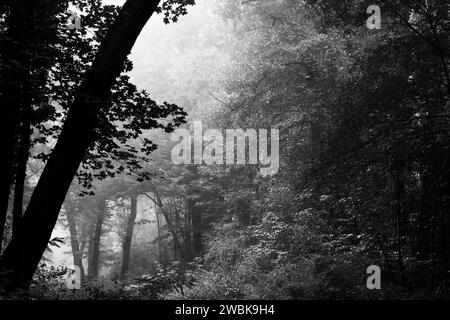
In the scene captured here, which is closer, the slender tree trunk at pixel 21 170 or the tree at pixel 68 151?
the tree at pixel 68 151

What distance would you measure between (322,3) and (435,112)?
3.39 m

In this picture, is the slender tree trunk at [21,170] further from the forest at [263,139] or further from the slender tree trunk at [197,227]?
the slender tree trunk at [197,227]

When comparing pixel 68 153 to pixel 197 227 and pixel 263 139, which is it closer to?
pixel 263 139

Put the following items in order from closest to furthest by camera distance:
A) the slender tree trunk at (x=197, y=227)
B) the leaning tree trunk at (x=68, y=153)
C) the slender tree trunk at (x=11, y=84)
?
the leaning tree trunk at (x=68, y=153) → the slender tree trunk at (x=11, y=84) → the slender tree trunk at (x=197, y=227)

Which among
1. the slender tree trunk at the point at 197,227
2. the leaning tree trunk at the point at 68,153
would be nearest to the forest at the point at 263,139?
the leaning tree trunk at the point at 68,153

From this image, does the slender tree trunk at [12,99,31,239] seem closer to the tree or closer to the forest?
the forest

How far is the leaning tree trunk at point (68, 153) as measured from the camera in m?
4.96

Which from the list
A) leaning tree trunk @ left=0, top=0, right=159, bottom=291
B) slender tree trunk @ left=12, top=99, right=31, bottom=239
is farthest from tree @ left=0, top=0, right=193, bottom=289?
slender tree trunk @ left=12, top=99, right=31, bottom=239

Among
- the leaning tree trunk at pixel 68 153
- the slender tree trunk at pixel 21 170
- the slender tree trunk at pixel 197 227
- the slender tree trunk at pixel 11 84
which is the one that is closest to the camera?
the leaning tree trunk at pixel 68 153

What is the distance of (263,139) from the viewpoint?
60.7ft

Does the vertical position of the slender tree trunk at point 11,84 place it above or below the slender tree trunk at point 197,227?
above

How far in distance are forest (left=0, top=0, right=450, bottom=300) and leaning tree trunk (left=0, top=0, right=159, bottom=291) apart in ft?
0.06

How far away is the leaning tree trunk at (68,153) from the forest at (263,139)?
0.7 inches

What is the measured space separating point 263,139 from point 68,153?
544 inches
